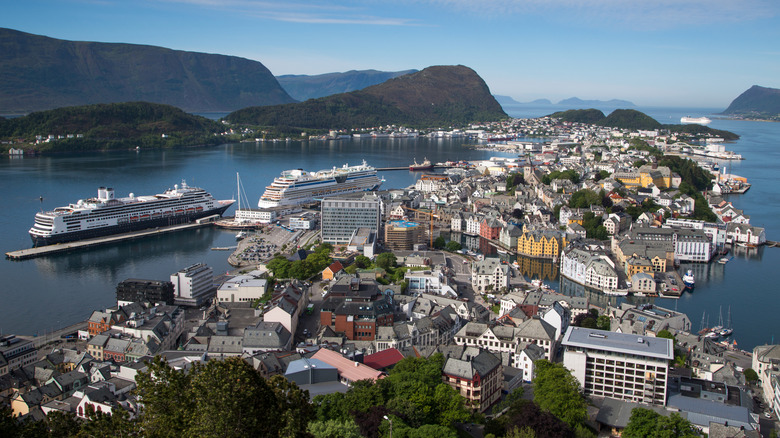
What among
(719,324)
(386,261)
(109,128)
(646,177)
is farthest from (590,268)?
(109,128)

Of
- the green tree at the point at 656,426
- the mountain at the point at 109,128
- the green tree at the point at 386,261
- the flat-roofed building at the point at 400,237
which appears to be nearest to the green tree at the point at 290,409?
the green tree at the point at 656,426

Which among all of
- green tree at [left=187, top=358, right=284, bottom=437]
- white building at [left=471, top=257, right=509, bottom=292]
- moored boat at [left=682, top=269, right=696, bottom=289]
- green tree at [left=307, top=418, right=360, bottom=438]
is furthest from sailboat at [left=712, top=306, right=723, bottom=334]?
green tree at [left=187, top=358, right=284, bottom=437]

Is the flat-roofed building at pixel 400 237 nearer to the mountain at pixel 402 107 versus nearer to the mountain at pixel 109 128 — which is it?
the mountain at pixel 109 128

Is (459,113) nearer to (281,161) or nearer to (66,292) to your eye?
(281,161)

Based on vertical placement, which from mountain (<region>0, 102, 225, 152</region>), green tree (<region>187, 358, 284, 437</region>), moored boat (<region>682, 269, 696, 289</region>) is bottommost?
moored boat (<region>682, 269, 696, 289</region>)

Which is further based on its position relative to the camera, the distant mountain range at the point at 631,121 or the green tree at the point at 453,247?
the distant mountain range at the point at 631,121

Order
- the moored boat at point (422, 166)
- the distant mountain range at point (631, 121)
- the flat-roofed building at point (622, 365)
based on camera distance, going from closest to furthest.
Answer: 1. the flat-roofed building at point (622, 365)
2. the moored boat at point (422, 166)
3. the distant mountain range at point (631, 121)

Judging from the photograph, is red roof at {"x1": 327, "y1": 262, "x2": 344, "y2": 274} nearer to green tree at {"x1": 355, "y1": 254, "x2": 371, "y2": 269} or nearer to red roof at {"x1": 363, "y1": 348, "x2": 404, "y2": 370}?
green tree at {"x1": 355, "y1": 254, "x2": 371, "y2": 269}
